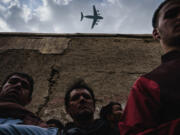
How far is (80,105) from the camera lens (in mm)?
1829

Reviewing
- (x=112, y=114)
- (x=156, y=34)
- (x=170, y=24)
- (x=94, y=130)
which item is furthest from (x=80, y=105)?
(x=170, y=24)

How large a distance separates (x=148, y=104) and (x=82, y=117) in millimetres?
1167

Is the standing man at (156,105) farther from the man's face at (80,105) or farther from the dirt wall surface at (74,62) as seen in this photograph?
the dirt wall surface at (74,62)

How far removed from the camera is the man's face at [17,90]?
1.80 meters

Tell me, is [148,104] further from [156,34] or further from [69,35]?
[69,35]

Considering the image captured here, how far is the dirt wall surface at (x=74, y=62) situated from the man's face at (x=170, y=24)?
81.1 inches

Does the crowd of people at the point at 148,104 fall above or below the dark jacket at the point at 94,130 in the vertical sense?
above

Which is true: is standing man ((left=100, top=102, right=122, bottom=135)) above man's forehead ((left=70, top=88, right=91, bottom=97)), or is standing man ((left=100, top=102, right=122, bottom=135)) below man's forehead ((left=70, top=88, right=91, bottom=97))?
below

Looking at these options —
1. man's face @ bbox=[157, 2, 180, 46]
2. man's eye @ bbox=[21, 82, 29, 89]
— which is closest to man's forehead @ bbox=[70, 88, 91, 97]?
man's eye @ bbox=[21, 82, 29, 89]

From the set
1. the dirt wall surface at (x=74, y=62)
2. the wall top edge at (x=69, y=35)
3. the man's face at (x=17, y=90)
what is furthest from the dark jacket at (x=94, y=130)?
the wall top edge at (x=69, y=35)

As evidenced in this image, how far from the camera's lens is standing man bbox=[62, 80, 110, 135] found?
155 centimetres

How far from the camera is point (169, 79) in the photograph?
0.77 m

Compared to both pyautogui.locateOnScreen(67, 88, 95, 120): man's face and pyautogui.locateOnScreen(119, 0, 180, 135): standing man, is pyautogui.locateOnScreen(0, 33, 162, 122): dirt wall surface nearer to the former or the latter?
pyautogui.locateOnScreen(67, 88, 95, 120): man's face

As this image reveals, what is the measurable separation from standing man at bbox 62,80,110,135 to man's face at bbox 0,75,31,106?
491 millimetres
